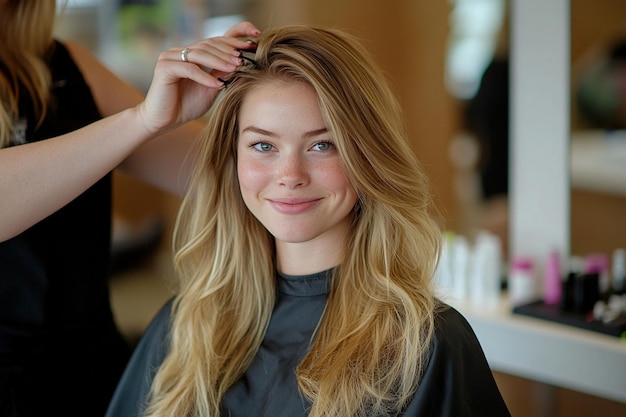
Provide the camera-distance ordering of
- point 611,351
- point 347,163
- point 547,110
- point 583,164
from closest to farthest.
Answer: point 347,163
point 611,351
point 547,110
point 583,164

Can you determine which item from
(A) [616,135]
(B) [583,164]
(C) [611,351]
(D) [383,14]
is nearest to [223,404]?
(C) [611,351]

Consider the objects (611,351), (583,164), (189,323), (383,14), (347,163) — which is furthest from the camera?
(383,14)

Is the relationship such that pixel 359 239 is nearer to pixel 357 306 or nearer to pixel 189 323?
pixel 357 306

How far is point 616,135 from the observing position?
4.08 m

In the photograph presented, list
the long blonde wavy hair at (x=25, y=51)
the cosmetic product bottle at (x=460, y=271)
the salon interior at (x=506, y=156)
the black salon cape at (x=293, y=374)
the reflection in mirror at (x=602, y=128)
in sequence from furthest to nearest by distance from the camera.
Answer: the reflection in mirror at (x=602, y=128) < the cosmetic product bottle at (x=460, y=271) < the salon interior at (x=506, y=156) < the long blonde wavy hair at (x=25, y=51) < the black salon cape at (x=293, y=374)

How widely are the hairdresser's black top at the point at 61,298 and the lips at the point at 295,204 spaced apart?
51cm

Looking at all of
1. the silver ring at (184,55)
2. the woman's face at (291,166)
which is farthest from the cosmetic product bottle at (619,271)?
the silver ring at (184,55)

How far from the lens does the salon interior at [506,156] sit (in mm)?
2115

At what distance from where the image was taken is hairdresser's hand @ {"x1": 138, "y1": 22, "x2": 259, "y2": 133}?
4.33 feet

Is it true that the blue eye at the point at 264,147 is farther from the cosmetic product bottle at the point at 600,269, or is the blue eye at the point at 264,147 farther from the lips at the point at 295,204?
the cosmetic product bottle at the point at 600,269

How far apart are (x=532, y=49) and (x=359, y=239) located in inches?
42.9

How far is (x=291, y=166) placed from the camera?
1300mm

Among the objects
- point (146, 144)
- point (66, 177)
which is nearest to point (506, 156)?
point (146, 144)

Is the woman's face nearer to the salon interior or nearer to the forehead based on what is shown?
the forehead
